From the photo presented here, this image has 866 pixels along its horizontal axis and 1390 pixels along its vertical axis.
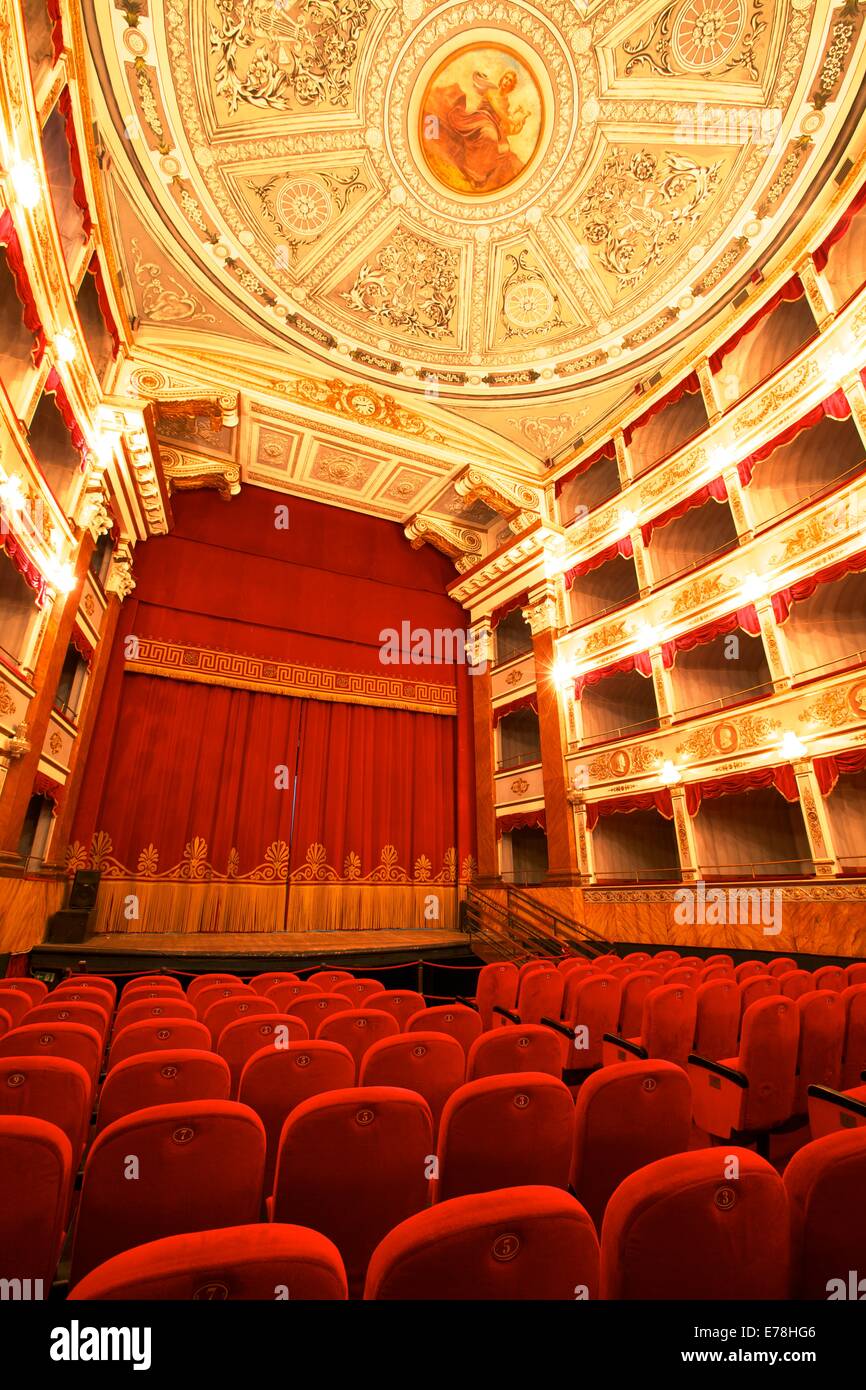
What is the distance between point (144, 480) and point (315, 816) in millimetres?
6119

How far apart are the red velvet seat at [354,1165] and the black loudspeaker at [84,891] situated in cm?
809

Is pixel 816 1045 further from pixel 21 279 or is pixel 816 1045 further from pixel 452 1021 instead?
pixel 21 279

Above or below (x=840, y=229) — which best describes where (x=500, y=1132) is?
below

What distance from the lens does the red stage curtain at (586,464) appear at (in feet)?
39.9

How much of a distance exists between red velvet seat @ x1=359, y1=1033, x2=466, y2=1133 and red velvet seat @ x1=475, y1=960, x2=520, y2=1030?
2.86 meters

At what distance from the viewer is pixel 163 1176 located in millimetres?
1369

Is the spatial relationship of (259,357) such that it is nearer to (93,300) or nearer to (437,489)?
(93,300)

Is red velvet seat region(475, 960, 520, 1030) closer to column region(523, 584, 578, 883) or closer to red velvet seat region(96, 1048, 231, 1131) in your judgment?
red velvet seat region(96, 1048, 231, 1131)

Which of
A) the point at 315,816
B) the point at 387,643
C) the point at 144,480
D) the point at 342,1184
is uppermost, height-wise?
the point at 144,480

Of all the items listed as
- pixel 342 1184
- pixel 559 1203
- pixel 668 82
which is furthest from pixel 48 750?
pixel 668 82

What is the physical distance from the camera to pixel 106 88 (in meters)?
7.66

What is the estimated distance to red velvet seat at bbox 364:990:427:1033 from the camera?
376cm

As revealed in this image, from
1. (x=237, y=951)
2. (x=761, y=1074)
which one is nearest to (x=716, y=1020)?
(x=761, y=1074)

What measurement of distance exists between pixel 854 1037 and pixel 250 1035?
301 cm
